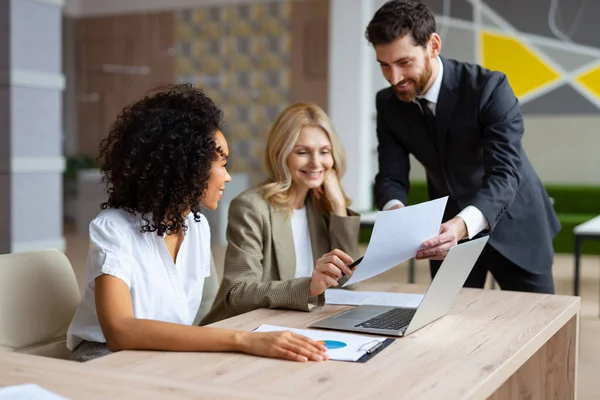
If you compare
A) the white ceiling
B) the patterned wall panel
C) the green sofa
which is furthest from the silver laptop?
the white ceiling

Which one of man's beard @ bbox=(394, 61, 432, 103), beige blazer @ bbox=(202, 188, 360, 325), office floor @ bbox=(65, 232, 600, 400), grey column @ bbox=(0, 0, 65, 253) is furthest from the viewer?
grey column @ bbox=(0, 0, 65, 253)

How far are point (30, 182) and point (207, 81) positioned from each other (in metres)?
5.90

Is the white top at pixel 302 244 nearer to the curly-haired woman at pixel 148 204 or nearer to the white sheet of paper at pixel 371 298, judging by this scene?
the white sheet of paper at pixel 371 298

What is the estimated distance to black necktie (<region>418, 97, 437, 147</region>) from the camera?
2438 mm

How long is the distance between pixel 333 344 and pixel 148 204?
525mm

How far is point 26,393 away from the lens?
1.11 m

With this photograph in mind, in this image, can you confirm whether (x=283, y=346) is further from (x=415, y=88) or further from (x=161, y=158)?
(x=415, y=88)

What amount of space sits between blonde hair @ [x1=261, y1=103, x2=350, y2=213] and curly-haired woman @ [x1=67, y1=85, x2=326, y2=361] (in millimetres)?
543

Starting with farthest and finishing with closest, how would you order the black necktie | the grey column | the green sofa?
1. the green sofa
2. the grey column
3. the black necktie

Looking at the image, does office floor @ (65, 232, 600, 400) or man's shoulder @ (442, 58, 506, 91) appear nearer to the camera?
man's shoulder @ (442, 58, 506, 91)

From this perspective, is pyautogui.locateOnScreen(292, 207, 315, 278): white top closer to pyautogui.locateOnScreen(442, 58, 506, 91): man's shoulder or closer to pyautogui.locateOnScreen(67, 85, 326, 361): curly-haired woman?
pyautogui.locateOnScreen(67, 85, 326, 361): curly-haired woman

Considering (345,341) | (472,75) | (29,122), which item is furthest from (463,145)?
(29,122)

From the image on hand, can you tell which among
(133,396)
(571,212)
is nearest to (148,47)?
(571,212)

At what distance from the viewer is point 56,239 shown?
4.07 m
